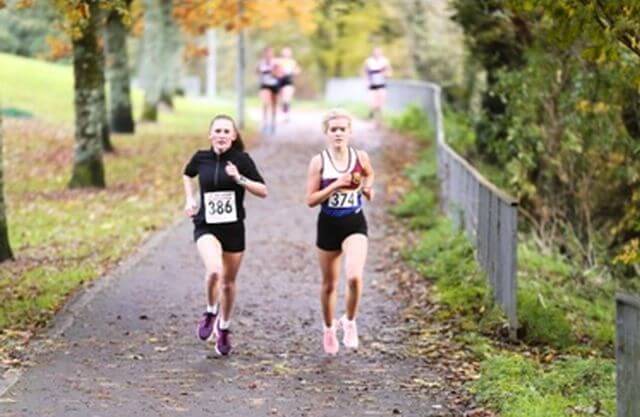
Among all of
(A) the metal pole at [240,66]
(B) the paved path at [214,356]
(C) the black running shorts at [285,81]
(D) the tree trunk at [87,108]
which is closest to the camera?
(B) the paved path at [214,356]

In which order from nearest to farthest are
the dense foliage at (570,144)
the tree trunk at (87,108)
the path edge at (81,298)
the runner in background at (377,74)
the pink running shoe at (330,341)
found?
the path edge at (81,298) < the pink running shoe at (330,341) < the dense foliage at (570,144) < the tree trunk at (87,108) < the runner in background at (377,74)

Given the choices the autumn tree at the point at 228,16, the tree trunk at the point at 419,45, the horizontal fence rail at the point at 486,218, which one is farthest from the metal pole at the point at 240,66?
the horizontal fence rail at the point at 486,218

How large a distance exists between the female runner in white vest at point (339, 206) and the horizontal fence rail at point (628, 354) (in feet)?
11.4

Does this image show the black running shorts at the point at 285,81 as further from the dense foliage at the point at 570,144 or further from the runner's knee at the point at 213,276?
the runner's knee at the point at 213,276

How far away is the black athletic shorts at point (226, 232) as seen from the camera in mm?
10242

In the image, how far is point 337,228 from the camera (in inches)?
399

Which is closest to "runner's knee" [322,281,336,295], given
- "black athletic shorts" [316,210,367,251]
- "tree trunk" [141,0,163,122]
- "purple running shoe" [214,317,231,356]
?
"black athletic shorts" [316,210,367,251]

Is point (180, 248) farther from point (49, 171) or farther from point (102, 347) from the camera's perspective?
point (49, 171)

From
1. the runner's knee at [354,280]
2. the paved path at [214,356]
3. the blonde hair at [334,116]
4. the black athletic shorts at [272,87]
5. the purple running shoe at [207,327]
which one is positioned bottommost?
the paved path at [214,356]

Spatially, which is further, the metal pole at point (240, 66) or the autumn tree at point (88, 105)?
the metal pole at point (240, 66)

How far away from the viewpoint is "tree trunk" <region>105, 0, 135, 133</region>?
96.8ft

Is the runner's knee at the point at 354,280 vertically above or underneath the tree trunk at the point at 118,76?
underneath

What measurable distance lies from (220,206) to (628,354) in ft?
14.3

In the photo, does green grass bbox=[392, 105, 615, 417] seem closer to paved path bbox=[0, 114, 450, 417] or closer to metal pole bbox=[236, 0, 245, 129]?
paved path bbox=[0, 114, 450, 417]
